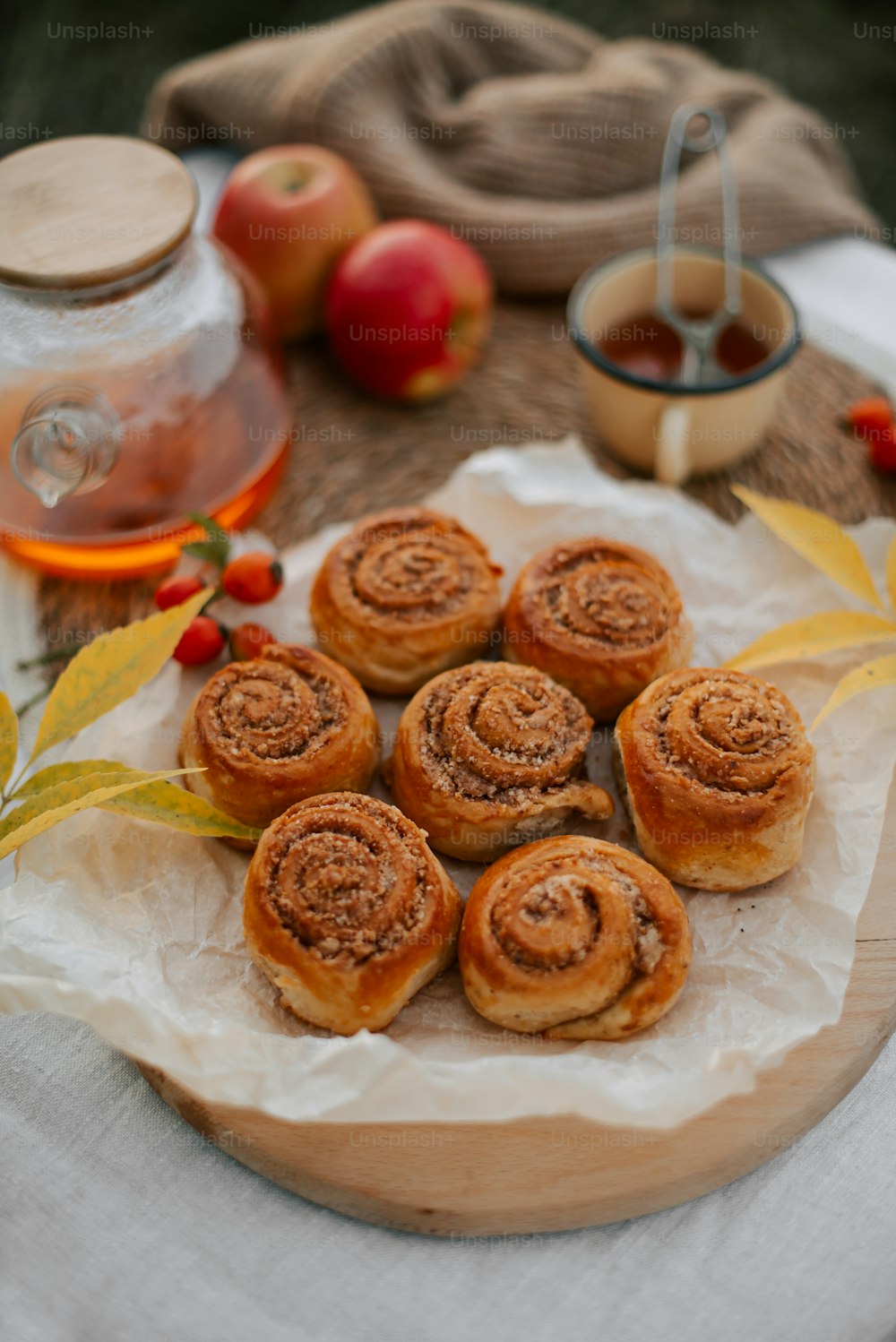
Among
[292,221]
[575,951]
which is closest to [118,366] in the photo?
[292,221]

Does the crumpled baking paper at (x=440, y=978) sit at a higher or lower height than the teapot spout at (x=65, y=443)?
lower

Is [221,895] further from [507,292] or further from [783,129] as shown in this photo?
[783,129]

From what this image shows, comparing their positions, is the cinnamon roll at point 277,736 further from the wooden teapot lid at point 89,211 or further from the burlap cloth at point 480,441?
the wooden teapot lid at point 89,211

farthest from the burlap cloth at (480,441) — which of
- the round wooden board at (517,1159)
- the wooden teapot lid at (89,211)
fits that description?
the round wooden board at (517,1159)

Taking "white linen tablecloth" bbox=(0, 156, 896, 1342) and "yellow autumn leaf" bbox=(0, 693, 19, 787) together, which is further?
"yellow autumn leaf" bbox=(0, 693, 19, 787)

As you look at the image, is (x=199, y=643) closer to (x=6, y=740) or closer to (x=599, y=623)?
(x=6, y=740)

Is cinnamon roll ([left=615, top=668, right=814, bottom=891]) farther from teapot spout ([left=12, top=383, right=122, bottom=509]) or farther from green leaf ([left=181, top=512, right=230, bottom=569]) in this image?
teapot spout ([left=12, top=383, right=122, bottom=509])

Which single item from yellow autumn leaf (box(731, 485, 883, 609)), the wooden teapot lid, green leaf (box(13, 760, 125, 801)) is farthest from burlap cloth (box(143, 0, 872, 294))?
green leaf (box(13, 760, 125, 801))
